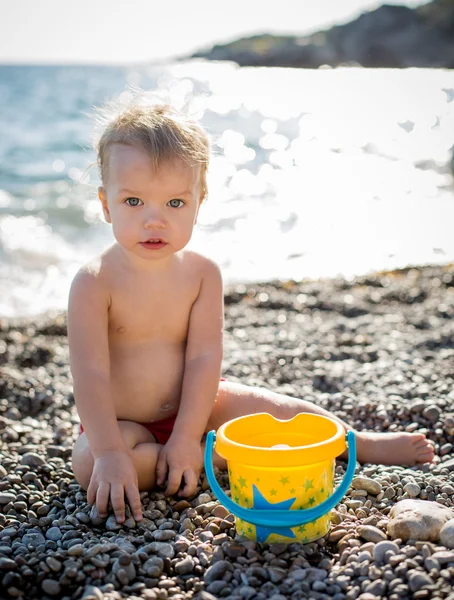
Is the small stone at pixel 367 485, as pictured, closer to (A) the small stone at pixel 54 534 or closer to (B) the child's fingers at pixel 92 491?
(B) the child's fingers at pixel 92 491

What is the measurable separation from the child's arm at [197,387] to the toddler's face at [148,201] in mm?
313

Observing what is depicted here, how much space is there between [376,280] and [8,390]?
305 centimetres

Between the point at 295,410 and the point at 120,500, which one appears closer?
the point at 120,500

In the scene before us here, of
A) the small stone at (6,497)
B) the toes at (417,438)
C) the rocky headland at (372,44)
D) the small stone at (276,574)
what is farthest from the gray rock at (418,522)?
the rocky headland at (372,44)

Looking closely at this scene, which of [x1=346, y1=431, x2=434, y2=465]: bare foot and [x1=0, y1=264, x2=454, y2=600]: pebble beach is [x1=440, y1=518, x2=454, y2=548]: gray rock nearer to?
[x1=0, y1=264, x2=454, y2=600]: pebble beach

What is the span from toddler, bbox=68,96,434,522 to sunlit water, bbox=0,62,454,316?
9.9 inches

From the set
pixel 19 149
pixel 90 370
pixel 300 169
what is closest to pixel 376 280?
pixel 90 370

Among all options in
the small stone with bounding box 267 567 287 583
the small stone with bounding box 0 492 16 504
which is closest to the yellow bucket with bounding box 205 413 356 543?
the small stone with bounding box 267 567 287 583

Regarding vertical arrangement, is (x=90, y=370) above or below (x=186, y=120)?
below

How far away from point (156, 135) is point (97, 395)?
0.83 m

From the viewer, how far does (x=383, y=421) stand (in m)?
2.80

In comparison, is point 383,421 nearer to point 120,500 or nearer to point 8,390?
point 120,500

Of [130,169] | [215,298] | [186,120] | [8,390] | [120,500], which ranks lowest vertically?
[8,390]

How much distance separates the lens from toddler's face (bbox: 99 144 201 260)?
83.7 inches
